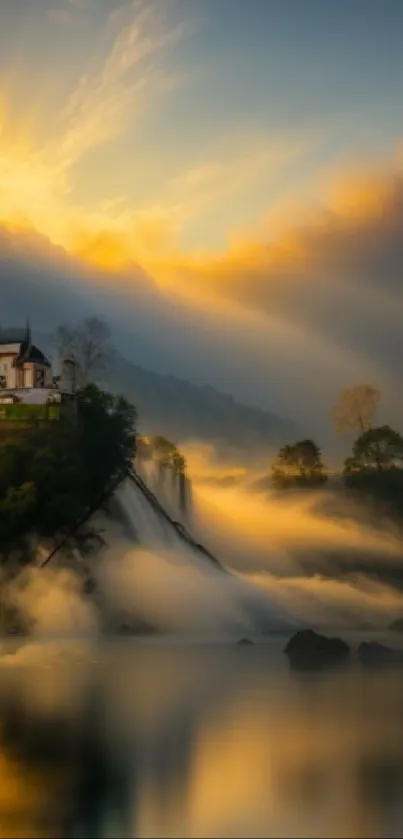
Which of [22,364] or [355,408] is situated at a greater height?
[22,364]

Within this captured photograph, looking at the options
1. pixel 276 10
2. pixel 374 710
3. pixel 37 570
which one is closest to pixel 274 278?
pixel 276 10

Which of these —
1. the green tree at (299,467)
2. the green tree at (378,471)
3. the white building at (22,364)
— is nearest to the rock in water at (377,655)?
the green tree at (378,471)

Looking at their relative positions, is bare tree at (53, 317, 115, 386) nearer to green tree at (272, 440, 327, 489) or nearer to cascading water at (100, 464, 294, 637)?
cascading water at (100, 464, 294, 637)

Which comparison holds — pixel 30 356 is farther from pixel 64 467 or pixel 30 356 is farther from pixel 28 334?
pixel 64 467

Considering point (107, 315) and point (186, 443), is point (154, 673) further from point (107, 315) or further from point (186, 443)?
point (107, 315)

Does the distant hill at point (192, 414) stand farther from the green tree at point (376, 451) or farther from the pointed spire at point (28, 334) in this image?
the pointed spire at point (28, 334)

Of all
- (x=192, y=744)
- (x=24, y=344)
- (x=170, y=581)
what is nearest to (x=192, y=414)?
(x=170, y=581)

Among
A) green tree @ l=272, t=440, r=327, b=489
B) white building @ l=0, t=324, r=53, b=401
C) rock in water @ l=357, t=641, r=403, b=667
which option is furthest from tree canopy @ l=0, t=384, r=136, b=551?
rock in water @ l=357, t=641, r=403, b=667
